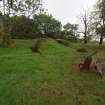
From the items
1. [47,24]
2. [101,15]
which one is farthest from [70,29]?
[101,15]

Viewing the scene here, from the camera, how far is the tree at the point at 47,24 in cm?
5498

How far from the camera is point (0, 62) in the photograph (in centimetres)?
1986

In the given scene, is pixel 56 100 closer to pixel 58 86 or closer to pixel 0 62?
pixel 58 86

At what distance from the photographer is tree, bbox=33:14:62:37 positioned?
54981 millimetres

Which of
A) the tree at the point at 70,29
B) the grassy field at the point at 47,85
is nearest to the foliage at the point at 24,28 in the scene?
the tree at the point at 70,29

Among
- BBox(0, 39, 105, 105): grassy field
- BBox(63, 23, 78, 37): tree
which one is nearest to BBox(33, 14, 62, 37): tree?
BBox(63, 23, 78, 37): tree

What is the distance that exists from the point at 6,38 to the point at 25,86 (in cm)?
1973

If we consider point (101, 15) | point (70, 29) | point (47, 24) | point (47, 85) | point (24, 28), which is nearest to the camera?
point (47, 85)

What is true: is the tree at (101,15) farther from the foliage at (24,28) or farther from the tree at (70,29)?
the tree at (70,29)

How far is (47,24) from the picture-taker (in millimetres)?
59469

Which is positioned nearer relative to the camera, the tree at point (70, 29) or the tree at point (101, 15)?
the tree at point (101, 15)

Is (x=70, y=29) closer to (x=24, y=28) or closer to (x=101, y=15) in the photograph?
(x=24, y=28)

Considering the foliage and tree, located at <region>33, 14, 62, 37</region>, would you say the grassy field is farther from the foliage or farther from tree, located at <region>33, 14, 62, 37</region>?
tree, located at <region>33, 14, 62, 37</region>

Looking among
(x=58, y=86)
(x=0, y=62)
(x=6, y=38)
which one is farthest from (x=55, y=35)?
(x=58, y=86)
